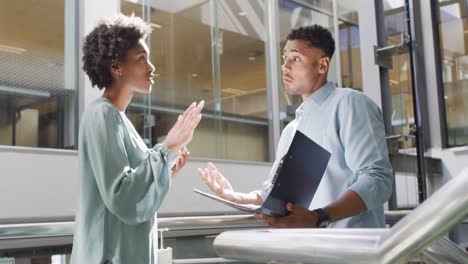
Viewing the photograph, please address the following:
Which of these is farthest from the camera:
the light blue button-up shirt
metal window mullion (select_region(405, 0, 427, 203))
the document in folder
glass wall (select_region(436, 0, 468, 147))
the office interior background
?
glass wall (select_region(436, 0, 468, 147))

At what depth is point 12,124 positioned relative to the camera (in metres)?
3.95

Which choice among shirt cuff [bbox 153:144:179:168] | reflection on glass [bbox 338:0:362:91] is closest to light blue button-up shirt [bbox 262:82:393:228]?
shirt cuff [bbox 153:144:179:168]

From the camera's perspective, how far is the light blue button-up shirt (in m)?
1.16

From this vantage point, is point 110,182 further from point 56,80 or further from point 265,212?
point 56,80

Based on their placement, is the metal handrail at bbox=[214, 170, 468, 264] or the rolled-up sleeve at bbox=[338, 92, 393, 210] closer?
the metal handrail at bbox=[214, 170, 468, 264]

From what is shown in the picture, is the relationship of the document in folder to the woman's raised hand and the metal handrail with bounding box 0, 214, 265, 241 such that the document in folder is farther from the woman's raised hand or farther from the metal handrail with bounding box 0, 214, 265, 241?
the metal handrail with bounding box 0, 214, 265, 241

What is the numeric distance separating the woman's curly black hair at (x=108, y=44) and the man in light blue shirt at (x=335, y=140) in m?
0.40

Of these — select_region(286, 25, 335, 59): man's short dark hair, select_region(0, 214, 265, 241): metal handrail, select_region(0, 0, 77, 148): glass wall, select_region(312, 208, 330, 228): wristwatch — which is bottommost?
select_region(0, 214, 265, 241): metal handrail

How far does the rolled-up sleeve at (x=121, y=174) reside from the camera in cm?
110

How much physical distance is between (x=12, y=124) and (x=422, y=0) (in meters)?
3.00

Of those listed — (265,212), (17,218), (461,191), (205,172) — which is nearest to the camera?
(461,191)

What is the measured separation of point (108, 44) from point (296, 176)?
60cm

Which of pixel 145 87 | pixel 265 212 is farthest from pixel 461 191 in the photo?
pixel 145 87

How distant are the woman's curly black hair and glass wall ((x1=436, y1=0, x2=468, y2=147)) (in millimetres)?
1609
